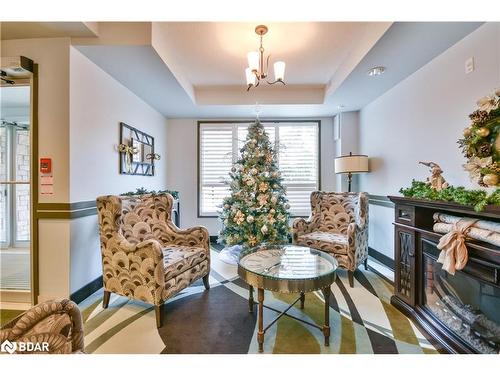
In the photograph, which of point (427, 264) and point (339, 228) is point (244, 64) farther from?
point (427, 264)

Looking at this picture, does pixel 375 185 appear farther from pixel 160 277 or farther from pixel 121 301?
pixel 121 301

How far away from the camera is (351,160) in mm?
3654

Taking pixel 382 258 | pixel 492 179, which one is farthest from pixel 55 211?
pixel 382 258

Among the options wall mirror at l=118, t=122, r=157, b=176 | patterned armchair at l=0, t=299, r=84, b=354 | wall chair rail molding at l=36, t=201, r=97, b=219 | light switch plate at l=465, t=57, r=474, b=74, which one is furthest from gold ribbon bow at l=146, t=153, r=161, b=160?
light switch plate at l=465, t=57, r=474, b=74

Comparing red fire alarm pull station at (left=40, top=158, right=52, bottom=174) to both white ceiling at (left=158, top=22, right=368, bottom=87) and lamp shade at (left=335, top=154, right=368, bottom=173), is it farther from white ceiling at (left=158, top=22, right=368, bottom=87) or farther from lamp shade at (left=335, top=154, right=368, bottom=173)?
Result: lamp shade at (left=335, top=154, right=368, bottom=173)

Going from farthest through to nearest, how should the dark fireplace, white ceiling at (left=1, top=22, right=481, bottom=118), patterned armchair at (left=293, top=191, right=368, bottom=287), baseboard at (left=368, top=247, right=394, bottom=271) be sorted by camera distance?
baseboard at (left=368, top=247, right=394, bottom=271) < patterned armchair at (left=293, top=191, right=368, bottom=287) < white ceiling at (left=1, top=22, right=481, bottom=118) < the dark fireplace

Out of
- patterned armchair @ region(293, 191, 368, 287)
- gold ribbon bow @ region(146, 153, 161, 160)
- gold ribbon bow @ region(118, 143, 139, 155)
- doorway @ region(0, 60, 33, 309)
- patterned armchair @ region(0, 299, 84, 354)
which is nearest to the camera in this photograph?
patterned armchair @ region(0, 299, 84, 354)

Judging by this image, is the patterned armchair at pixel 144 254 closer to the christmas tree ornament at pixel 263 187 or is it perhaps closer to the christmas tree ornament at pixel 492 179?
the christmas tree ornament at pixel 263 187

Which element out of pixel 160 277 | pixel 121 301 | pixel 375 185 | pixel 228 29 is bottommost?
pixel 121 301

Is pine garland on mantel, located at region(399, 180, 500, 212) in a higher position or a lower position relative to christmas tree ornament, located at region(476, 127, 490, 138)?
lower

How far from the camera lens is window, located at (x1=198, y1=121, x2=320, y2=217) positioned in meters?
4.68

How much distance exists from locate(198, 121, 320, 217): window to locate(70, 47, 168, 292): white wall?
1.71 meters
